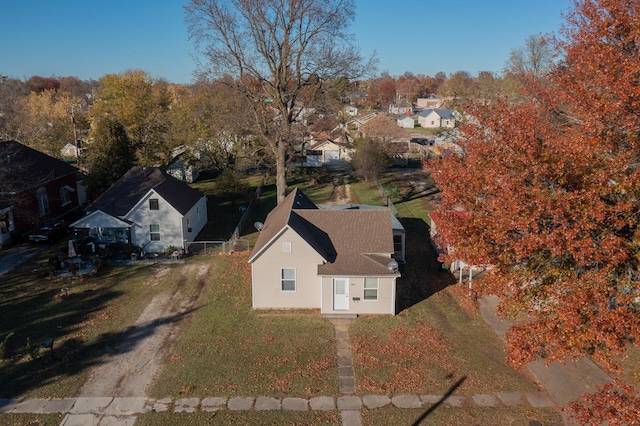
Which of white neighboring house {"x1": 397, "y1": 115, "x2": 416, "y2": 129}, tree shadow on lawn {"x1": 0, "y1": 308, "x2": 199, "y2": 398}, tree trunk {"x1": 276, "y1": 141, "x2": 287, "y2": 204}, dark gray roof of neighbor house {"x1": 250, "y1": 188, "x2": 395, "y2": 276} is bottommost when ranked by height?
tree shadow on lawn {"x1": 0, "y1": 308, "x2": 199, "y2": 398}

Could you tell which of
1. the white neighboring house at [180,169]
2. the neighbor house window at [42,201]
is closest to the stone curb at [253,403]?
the neighbor house window at [42,201]

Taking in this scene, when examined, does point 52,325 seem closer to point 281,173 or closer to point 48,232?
point 48,232

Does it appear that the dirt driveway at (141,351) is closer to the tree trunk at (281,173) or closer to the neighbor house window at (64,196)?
the tree trunk at (281,173)

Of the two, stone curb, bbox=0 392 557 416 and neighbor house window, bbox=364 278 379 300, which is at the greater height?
neighbor house window, bbox=364 278 379 300

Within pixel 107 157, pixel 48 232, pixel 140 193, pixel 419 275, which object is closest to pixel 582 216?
pixel 419 275

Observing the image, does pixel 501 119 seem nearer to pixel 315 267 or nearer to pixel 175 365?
pixel 315 267

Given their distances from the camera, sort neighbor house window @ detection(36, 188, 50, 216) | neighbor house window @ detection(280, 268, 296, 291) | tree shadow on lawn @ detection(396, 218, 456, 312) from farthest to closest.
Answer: neighbor house window @ detection(36, 188, 50, 216) → tree shadow on lawn @ detection(396, 218, 456, 312) → neighbor house window @ detection(280, 268, 296, 291)

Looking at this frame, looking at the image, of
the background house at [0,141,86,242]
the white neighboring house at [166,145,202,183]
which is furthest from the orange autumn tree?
the white neighboring house at [166,145,202,183]

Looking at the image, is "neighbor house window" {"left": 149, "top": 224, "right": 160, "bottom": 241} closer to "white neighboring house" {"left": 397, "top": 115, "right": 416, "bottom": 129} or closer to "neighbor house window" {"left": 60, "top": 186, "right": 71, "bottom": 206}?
"neighbor house window" {"left": 60, "top": 186, "right": 71, "bottom": 206}
